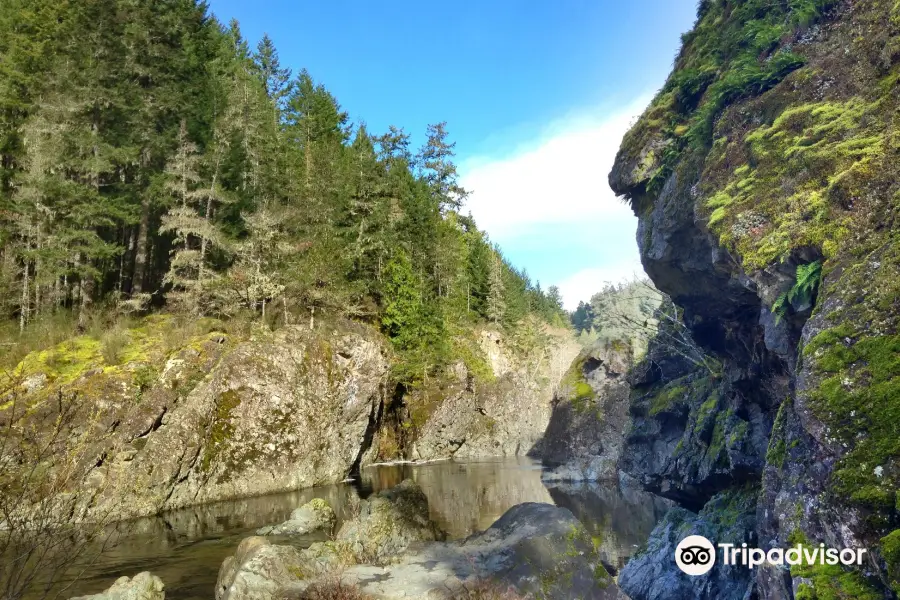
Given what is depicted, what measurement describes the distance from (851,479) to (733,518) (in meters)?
9.07

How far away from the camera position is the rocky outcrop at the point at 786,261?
6777mm

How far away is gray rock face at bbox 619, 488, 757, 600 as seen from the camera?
42.3 ft

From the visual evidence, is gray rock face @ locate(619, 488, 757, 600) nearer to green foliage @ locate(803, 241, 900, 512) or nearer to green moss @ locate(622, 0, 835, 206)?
green foliage @ locate(803, 241, 900, 512)

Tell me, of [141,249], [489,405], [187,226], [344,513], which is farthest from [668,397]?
[489,405]

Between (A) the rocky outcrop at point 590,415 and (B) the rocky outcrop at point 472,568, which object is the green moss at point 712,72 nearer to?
(B) the rocky outcrop at point 472,568

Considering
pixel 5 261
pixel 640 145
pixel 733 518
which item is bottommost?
pixel 733 518

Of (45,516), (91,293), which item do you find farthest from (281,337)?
(45,516)

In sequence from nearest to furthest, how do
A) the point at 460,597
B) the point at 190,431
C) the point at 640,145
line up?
the point at 460,597, the point at 640,145, the point at 190,431

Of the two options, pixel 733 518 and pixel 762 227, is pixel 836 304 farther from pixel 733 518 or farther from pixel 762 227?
pixel 733 518

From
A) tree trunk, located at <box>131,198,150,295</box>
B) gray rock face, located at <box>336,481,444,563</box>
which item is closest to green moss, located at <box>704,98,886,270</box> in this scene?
gray rock face, located at <box>336,481,444,563</box>

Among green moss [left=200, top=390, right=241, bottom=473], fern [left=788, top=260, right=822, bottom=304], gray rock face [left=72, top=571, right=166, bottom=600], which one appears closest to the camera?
fern [left=788, top=260, right=822, bottom=304]

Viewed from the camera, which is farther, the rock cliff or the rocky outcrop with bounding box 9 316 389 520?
the rocky outcrop with bounding box 9 316 389 520

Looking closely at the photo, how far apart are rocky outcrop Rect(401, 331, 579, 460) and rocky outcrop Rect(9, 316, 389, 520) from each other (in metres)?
12.8

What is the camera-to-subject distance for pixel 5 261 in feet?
86.1
